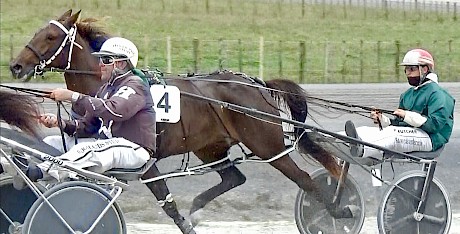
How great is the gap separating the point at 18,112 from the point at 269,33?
29.0 metres

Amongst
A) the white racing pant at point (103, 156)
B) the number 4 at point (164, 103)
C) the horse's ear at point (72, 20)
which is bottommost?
the white racing pant at point (103, 156)

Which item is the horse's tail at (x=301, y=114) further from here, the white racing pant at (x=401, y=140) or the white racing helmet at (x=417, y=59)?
the white racing helmet at (x=417, y=59)

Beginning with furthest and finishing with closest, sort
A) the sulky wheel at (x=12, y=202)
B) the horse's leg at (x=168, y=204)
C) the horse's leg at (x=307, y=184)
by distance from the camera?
the horse's leg at (x=307, y=184)
the horse's leg at (x=168, y=204)
the sulky wheel at (x=12, y=202)

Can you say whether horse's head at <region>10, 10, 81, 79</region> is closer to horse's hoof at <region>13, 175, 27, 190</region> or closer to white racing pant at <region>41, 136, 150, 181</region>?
white racing pant at <region>41, 136, 150, 181</region>

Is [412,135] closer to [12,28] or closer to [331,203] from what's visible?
[331,203]

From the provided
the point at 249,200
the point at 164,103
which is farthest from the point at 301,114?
the point at 164,103

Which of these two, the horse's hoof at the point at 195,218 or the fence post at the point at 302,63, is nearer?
the horse's hoof at the point at 195,218

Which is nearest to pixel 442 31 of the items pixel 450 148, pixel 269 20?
pixel 269 20

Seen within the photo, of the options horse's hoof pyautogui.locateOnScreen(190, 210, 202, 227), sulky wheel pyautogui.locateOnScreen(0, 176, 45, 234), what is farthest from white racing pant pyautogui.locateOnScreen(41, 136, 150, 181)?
horse's hoof pyautogui.locateOnScreen(190, 210, 202, 227)

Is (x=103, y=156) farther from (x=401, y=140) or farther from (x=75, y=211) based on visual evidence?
(x=401, y=140)

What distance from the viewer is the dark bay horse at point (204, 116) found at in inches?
257

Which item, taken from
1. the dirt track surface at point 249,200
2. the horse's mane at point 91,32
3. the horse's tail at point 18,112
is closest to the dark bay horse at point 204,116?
the horse's mane at point 91,32

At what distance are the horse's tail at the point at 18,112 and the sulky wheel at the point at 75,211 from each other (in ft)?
3.08

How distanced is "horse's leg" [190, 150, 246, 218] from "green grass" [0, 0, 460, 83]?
42.2 ft
